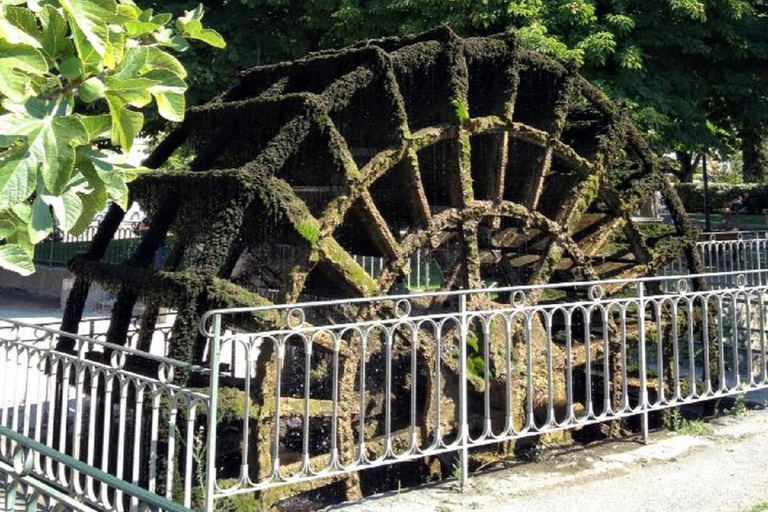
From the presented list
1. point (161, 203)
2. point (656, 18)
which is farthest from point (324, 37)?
point (161, 203)

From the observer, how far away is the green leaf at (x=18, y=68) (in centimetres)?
197

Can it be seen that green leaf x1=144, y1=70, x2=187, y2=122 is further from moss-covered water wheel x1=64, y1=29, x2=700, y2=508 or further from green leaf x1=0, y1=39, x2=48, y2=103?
moss-covered water wheel x1=64, y1=29, x2=700, y2=508

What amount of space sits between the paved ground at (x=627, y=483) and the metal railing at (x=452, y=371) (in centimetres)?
24

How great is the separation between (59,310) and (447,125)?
1124 cm

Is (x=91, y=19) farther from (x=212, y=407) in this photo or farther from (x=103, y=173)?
(x=212, y=407)

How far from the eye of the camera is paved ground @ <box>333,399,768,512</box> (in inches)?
160

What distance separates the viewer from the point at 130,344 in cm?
733

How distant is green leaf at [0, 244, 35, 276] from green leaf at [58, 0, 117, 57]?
0.62 m

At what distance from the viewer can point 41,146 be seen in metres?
2.05

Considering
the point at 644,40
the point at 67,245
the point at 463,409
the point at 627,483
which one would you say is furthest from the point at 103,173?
the point at 67,245

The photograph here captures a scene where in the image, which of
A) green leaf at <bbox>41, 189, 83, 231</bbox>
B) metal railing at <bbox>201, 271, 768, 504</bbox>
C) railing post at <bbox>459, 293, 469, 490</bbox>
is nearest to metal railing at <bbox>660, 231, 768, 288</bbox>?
metal railing at <bbox>201, 271, 768, 504</bbox>

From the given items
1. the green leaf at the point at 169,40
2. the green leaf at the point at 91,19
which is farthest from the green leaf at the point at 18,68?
the green leaf at the point at 169,40

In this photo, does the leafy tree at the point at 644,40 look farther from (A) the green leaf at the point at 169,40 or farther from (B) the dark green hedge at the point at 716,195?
(B) the dark green hedge at the point at 716,195

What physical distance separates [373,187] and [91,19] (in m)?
5.51
